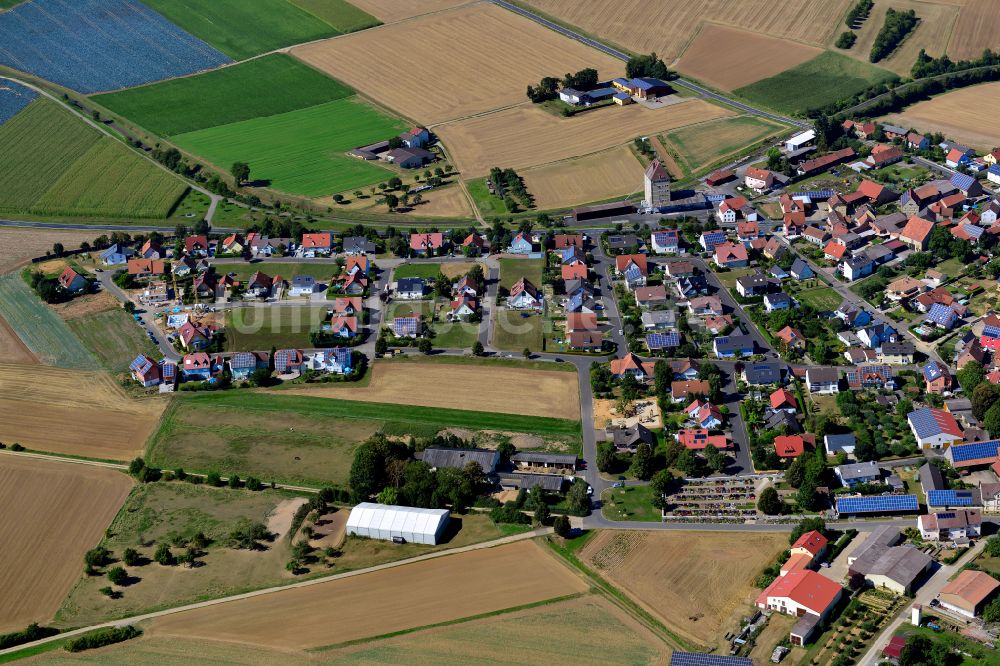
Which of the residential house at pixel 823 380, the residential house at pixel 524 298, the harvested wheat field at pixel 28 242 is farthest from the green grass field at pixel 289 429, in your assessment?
the harvested wheat field at pixel 28 242

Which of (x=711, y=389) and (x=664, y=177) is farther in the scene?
(x=664, y=177)

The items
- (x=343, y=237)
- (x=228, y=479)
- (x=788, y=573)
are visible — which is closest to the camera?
(x=788, y=573)

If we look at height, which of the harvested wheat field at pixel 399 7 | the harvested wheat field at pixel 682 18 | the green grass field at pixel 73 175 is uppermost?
the harvested wheat field at pixel 399 7

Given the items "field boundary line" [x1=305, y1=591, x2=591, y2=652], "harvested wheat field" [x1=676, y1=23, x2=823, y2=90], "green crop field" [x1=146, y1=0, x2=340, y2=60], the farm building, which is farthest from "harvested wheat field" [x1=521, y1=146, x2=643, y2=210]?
"field boundary line" [x1=305, y1=591, x2=591, y2=652]

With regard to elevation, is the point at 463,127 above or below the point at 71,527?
above

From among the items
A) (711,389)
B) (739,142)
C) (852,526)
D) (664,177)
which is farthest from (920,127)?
(852,526)

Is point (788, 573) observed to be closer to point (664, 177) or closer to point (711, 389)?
point (711, 389)

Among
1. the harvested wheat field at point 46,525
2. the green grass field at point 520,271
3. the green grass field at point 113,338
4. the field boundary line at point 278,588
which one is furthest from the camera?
the green grass field at point 520,271

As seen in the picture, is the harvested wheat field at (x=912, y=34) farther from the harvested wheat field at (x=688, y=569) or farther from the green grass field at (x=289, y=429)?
the harvested wheat field at (x=688, y=569)

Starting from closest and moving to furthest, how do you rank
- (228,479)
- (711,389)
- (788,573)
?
(788,573) < (228,479) < (711,389)
